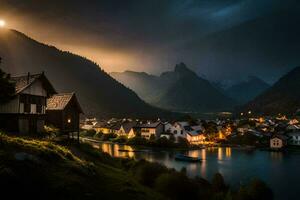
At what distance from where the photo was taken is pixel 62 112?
1700 inches

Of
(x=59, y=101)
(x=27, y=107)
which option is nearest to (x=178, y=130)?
(x=59, y=101)

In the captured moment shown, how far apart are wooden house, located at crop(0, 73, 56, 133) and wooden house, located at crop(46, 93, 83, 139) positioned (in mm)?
3727

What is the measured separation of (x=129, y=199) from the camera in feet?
69.6

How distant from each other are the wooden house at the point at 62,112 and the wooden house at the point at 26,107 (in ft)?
12.2

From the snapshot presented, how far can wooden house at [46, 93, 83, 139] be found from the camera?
43219 mm

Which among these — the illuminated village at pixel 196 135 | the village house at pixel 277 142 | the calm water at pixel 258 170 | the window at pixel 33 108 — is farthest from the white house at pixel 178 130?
the window at pixel 33 108

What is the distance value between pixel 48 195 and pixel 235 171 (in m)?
52.3

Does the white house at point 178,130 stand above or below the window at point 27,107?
below

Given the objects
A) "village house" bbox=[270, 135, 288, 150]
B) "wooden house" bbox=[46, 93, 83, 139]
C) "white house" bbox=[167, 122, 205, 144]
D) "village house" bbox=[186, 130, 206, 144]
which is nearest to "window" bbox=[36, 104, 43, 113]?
"wooden house" bbox=[46, 93, 83, 139]

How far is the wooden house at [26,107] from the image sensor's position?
3519 cm

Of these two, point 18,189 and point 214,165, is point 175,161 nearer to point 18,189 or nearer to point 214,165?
point 214,165

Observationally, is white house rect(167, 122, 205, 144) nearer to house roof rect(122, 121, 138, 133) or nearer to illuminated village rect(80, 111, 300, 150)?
illuminated village rect(80, 111, 300, 150)

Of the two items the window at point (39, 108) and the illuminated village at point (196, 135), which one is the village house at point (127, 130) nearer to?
the illuminated village at point (196, 135)

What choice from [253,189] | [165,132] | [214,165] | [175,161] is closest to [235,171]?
[214,165]
